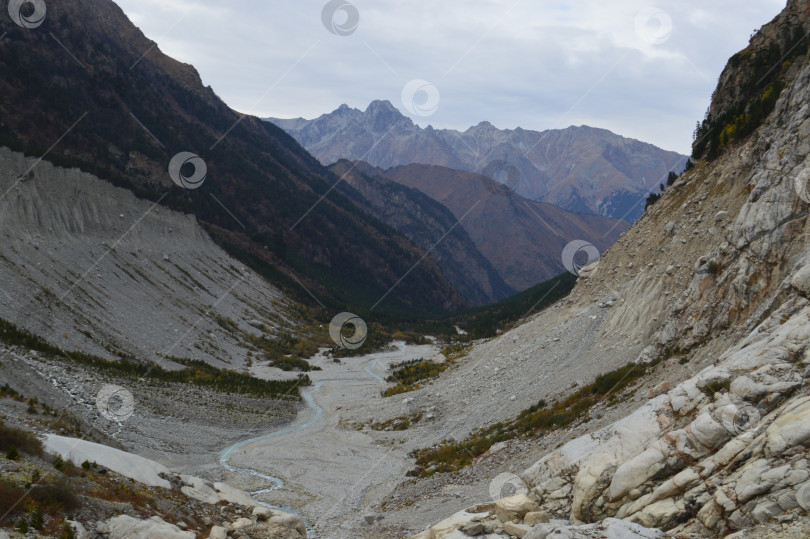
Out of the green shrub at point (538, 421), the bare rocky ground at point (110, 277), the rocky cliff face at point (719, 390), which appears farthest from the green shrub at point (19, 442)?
the bare rocky ground at point (110, 277)

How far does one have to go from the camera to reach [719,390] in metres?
17.1

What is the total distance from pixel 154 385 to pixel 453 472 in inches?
1045

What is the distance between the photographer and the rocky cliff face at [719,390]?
523 inches

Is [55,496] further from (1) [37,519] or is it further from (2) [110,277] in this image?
(2) [110,277]

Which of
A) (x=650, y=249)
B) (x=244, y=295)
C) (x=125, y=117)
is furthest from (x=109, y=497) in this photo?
(x=125, y=117)

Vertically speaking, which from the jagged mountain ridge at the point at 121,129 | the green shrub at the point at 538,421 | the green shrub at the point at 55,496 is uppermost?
the jagged mountain ridge at the point at 121,129

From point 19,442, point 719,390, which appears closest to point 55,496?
point 19,442

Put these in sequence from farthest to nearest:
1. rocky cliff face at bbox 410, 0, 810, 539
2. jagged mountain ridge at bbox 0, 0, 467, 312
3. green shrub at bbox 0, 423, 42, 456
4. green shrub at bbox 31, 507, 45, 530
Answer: jagged mountain ridge at bbox 0, 0, 467, 312
green shrub at bbox 0, 423, 42, 456
green shrub at bbox 31, 507, 45, 530
rocky cliff face at bbox 410, 0, 810, 539

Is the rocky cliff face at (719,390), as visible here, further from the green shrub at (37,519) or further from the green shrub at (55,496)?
the green shrub at (37,519)

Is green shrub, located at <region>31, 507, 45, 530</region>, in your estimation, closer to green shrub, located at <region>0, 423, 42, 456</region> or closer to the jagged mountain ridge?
green shrub, located at <region>0, 423, 42, 456</region>

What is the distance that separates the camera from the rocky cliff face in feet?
43.6

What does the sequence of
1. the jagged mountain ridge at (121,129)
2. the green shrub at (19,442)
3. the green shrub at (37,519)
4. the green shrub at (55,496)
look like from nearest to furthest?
1. the green shrub at (37,519)
2. the green shrub at (55,496)
3. the green shrub at (19,442)
4. the jagged mountain ridge at (121,129)

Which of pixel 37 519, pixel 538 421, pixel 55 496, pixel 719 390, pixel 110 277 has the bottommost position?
pixel 37 519

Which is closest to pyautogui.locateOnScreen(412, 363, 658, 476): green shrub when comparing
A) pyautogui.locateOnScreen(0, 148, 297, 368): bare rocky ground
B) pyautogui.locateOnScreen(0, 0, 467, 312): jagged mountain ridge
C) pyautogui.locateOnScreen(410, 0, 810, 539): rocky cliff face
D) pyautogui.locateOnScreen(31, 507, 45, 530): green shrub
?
pyautogui.locateOnScreen(410, 0, 810, 539): rocky cliff face
